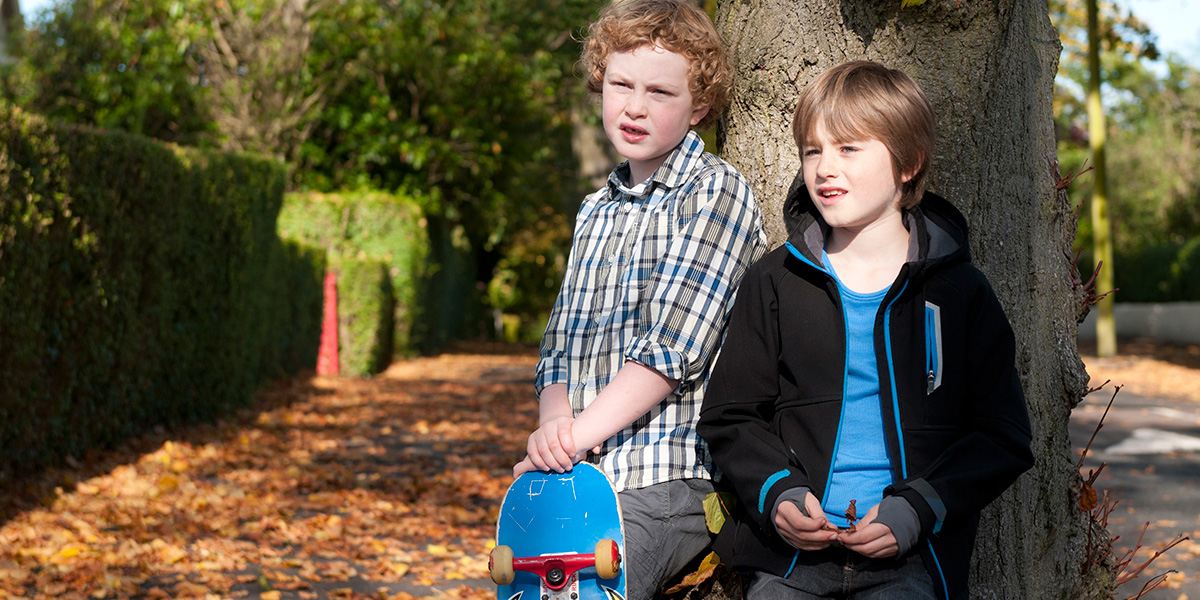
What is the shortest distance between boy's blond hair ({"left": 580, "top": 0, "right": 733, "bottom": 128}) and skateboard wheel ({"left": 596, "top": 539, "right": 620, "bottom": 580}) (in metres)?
1.06

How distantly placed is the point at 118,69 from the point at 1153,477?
15.9 m

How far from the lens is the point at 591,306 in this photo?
231 cm

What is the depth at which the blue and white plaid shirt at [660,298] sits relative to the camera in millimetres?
2131

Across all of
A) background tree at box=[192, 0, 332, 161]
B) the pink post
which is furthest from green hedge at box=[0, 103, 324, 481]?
background tree at box=[192, 0, 332, 161]

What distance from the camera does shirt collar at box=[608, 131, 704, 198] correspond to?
90.4 inches

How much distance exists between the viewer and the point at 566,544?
209 centimetres

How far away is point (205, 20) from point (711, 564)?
15087mm

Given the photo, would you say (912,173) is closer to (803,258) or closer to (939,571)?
(803,258)

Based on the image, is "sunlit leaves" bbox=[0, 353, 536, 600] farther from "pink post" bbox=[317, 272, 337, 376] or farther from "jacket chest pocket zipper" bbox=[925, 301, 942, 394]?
"pink post" bbox=[317, 272, 337, 376]

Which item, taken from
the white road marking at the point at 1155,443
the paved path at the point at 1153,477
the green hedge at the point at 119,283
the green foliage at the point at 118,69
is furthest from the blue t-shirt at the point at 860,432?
the green foliage at the point at 118,69

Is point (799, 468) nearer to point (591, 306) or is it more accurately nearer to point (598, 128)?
point (591, 306)

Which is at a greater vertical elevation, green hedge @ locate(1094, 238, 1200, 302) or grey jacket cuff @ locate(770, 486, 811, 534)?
green hedge @ locate(1094, 238, 1200, 302)

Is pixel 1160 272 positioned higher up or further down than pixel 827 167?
higher up

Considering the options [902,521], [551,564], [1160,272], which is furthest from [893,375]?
[1160,272]
